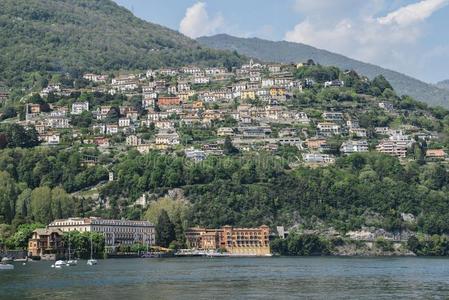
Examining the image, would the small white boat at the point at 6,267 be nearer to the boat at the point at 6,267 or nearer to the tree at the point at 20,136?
the boat at the point at 6,267

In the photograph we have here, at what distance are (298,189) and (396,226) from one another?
1783 centimetres

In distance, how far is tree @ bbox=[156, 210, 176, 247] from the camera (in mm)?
154637

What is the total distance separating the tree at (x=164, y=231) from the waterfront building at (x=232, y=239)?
122 inches

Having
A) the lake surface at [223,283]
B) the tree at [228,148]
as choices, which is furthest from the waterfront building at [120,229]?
Result: the lake surface at [223,283]

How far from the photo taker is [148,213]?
6339 inches

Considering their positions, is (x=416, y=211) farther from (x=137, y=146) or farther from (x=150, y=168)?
(x=137, y=146)

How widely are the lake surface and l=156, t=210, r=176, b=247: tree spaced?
50.6 metres

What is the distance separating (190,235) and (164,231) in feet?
17.6

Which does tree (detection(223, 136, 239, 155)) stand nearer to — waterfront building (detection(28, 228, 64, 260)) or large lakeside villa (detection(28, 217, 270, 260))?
large lakeside villa (detection(28, 217, 270, 260))

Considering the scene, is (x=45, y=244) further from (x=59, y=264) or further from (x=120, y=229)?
(x=120, y=229)

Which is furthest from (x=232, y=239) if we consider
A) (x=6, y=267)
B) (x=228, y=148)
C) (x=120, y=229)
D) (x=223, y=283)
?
(x=223, y=283)

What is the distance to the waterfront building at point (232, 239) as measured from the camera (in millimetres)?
159500

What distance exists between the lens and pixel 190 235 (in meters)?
160

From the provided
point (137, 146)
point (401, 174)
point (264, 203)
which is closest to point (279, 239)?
point (264, 203)
